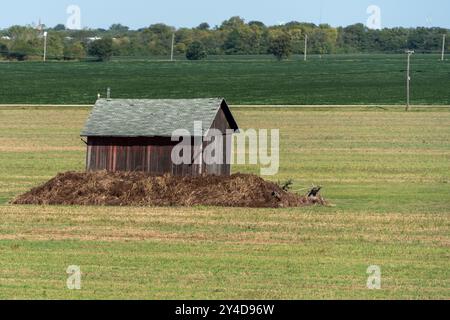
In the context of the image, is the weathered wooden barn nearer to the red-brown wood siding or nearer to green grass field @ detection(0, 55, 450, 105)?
the red-brown wood siding

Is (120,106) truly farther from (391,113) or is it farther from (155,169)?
(391,113)

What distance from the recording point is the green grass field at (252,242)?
25.7 metres

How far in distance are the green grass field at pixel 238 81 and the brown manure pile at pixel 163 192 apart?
187 feet

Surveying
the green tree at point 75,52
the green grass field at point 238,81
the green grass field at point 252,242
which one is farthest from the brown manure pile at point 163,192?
the green tree at point 75,52

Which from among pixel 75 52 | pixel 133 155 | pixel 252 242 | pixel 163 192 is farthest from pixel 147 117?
pixel 75 52

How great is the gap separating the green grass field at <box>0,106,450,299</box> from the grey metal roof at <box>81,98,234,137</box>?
4182 mm

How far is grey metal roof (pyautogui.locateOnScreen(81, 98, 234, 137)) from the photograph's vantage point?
159ft

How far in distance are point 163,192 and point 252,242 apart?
11185 mm

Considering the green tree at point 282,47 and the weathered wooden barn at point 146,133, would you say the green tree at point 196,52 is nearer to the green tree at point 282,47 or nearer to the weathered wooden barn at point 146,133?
the green tree at point 282,47

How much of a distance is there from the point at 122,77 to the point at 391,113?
46412 mm

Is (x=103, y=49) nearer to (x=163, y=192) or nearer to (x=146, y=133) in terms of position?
(x=146, y=133)

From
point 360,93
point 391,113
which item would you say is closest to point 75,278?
point 391,113

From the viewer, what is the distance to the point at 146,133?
1901 inches

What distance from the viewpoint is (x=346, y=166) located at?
60156 millimetres
